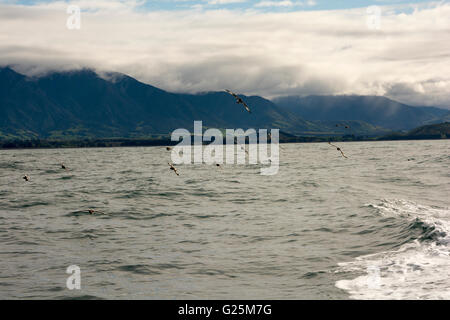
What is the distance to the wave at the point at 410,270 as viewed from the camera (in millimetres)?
18250

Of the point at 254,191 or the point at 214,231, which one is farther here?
the point at 254,191

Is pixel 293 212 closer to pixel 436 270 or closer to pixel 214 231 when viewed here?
pixel 214 231

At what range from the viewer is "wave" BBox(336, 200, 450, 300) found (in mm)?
18250

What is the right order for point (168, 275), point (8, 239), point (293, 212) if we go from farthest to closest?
point (293, 212) → point (8, 239) → point (168, 275)

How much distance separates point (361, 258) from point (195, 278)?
911 cm

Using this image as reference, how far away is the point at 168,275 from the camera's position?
839 inches

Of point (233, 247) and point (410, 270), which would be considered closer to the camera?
point (410, 270)

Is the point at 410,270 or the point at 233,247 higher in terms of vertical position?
the point at 410,270

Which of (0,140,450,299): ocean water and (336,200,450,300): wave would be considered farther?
(0,140,450,299): ocean water

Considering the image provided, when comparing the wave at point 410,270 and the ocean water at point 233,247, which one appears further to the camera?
the ocean water at point 233,247

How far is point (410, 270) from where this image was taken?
21094 millimetres
